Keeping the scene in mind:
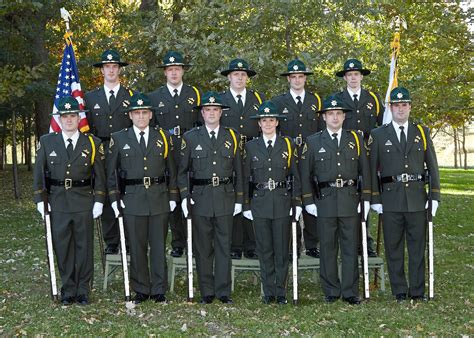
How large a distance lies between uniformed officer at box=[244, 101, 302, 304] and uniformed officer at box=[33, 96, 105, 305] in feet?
5.97

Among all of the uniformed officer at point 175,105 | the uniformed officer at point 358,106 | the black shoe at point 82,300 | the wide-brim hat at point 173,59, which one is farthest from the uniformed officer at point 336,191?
the black shoe at point 82,300

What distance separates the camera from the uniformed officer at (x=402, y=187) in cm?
811

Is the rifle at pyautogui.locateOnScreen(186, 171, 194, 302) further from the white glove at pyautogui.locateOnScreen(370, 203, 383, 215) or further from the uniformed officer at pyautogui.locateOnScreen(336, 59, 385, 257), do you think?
the uniformed officer at pyautogui.locateOnScreen(336, 59, 385, 257)

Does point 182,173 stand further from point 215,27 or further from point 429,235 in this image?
point 215,27

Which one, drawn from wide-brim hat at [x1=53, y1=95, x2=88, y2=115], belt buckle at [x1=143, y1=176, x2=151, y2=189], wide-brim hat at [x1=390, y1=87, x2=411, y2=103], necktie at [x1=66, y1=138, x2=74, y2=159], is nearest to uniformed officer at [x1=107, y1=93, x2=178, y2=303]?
belt buckle at [x1=143, y1=176, x2=151, y2=189]

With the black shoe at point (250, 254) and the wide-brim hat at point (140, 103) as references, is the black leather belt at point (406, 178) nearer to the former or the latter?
the black shoe at point (250, 254)

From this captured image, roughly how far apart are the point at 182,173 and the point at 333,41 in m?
4.76

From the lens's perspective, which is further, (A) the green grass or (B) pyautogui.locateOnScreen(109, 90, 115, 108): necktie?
(B) pyautogui.locateOnScreen(109, 90, 115, 108): necktie

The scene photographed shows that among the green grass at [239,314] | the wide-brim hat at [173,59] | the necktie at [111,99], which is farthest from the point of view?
the necktie at [111,99]

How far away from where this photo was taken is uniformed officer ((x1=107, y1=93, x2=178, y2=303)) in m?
8.00

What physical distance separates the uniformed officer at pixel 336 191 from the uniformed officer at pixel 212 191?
0.89m

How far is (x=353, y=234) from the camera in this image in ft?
26.7

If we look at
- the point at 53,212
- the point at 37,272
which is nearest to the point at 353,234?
the point at 53,212

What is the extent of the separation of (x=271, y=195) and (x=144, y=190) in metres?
1.51
